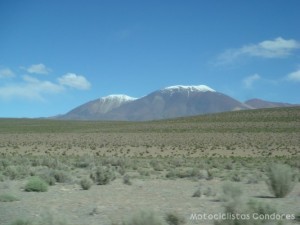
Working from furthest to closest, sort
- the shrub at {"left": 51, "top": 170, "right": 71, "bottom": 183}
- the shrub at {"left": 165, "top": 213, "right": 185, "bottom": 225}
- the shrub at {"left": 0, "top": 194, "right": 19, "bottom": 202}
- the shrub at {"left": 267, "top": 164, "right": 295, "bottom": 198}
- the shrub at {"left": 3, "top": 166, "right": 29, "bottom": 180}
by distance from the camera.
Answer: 1. the shrub at {"left": 3, "top": 166, "right": 29, "bottom": 180}
2. the shrub at {"left": 51, "top": 170, "right": 71, "bottom": 183}
3. the shrub at {"left": 267, "top": 164, "right": 295, "bottom": 198}
4. the shrub at {"left": 0, "top": 194, "right": 19, "bottom": 202}
5. the shrub at {"left": 165, "top": 213, "right": 185, "bottom": 225}

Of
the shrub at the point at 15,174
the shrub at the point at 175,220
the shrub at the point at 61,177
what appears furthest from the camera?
the shrub at the point at 15,174

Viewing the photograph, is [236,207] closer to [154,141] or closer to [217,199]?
[217,199]

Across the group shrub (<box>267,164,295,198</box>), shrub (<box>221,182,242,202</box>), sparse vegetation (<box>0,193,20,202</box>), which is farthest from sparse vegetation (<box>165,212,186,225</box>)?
sparse vegetation (<box>0,193,20,202</box>)

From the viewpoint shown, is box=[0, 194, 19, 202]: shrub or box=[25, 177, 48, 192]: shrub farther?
box=[25, 177, 48, 192]: shrub

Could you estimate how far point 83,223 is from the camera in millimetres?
12789

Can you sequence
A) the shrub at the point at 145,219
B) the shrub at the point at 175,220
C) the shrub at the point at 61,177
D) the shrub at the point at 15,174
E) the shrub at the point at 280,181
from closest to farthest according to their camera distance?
the shrub at the point at 145,219 → the shrub at the point at 175,220 → the shrub at the point at 280,181 → the shrub at the point at 61,177 → the shrub at the point at 15,174

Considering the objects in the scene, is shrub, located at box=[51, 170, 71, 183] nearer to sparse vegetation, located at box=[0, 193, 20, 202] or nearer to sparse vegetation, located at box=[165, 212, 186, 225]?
sparse vegetation, located at box=[0, 193, 20, 202]

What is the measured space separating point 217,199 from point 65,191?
249 inches

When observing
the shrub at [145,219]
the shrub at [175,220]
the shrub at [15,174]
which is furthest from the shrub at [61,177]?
the shrub at [145,219]

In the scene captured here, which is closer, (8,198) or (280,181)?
(8,198)

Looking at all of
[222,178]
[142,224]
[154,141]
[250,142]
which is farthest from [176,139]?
[142,224]

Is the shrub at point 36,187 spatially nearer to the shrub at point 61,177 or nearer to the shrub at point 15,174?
the shrub at point 61,177

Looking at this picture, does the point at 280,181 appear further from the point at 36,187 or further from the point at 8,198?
the point at 8,198

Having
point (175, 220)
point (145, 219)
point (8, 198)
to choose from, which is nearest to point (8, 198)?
point (8, 198)
